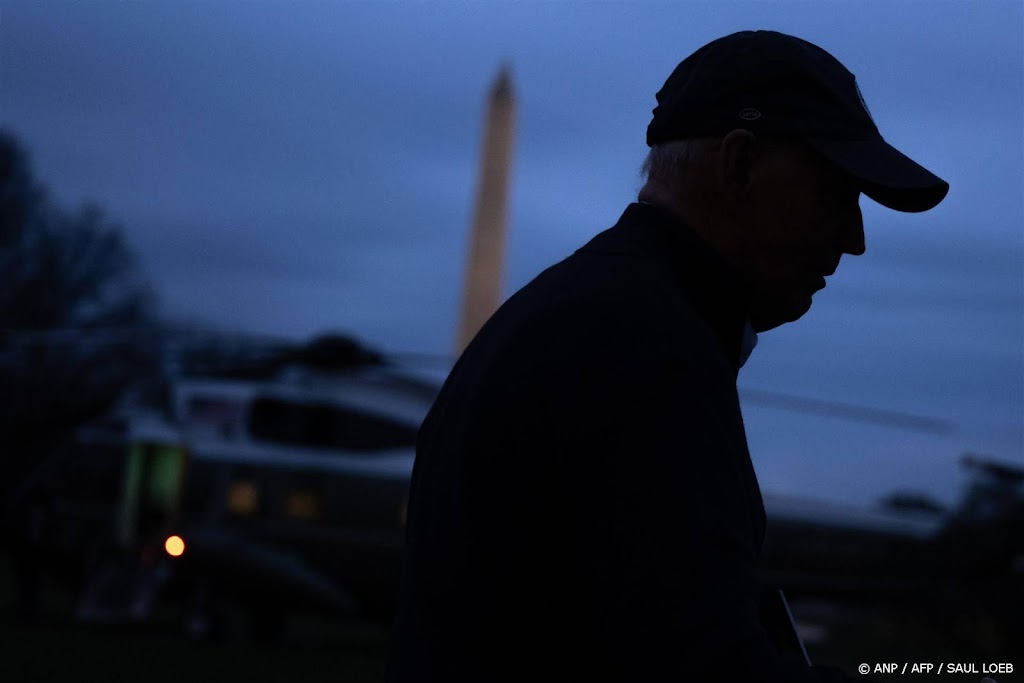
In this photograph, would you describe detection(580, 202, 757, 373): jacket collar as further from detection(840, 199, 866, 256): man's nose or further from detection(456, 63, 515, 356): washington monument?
detection(456, 63, 515, 356): washington monument

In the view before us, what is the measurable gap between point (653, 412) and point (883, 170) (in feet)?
1.44

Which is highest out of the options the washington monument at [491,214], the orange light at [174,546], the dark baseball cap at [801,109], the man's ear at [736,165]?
the washington monument at [491,214]

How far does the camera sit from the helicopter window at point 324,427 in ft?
52.3

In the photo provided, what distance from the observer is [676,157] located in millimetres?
1551

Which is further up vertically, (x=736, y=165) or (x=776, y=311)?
(x=736, y=165)

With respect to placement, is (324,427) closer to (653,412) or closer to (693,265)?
(693,265)

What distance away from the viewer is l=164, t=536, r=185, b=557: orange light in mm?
15141

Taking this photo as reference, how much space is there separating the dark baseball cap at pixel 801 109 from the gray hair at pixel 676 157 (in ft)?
0.03

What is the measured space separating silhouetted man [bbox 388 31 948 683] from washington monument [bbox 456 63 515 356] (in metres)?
31.3

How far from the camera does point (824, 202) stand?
5.02ft

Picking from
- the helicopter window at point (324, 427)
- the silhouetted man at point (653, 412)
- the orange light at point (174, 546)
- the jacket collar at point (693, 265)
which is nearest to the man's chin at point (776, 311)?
the silhouetted man at point (653, 412)

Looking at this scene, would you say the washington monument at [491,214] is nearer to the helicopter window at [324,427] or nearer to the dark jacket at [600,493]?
the helicopter window at [324,427]

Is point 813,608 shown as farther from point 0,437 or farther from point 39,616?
point 0,437

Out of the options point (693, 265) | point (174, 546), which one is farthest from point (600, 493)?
point (174, 546)
